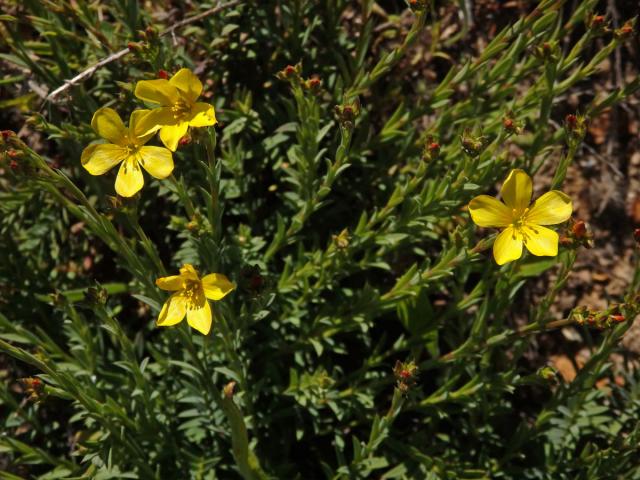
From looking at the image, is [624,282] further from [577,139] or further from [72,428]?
[72,428]

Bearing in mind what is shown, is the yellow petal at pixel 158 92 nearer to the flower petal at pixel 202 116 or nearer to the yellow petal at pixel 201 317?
the flower petal at pixel 202 116

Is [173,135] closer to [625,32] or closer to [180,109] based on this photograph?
[180,109]

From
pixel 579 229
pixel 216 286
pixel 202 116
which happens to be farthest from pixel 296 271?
pixel 579 229

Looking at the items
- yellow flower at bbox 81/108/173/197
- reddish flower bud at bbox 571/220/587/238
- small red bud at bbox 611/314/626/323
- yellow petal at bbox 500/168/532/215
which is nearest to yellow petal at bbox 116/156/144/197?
yellow flower at bbox 81/108/173/197

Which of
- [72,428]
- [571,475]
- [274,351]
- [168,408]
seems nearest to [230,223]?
[274,351]

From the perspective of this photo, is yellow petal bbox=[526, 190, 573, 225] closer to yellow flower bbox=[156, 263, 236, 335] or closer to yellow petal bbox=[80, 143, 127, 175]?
yellow flower bbox=[156, 263, 236, 335]
